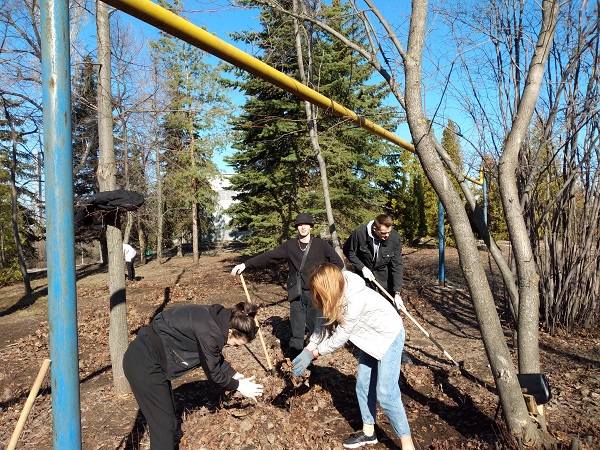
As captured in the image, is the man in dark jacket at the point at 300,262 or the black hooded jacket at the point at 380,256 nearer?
the man in dark jacket at the point at 300,262

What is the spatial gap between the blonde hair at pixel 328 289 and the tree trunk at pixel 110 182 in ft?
8.47

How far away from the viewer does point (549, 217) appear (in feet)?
19.9

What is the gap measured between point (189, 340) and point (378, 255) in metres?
3.12

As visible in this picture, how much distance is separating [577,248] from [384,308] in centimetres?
411

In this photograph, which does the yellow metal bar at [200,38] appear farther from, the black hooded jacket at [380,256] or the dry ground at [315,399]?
the dry ground at [315,399]

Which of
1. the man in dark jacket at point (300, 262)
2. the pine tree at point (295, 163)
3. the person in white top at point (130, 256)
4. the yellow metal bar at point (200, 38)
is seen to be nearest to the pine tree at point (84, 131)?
the person in white top at point (130, 256)

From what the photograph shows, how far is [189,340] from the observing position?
301cm

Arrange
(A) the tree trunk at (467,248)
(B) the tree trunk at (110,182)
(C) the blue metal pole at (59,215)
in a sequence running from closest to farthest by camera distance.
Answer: (C) the blue metal pole at (59,215) → (A) the tree trunk at (467,248) → (B) the tree trunk at (110,182)

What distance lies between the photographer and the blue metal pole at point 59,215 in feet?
6.15

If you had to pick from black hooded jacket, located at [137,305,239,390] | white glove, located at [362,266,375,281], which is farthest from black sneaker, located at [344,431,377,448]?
white glove, located at [362,266,375,281]

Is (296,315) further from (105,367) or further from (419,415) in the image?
(105,367)

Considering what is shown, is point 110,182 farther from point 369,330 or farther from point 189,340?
point 369,330

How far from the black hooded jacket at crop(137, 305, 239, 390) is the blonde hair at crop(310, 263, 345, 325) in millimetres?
639

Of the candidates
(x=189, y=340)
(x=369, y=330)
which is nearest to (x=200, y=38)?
(x=189, y=340)
